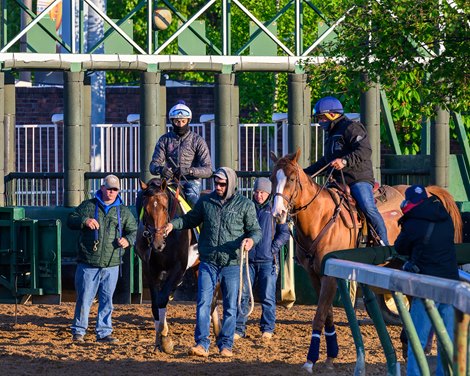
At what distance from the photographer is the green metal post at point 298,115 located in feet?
68.9

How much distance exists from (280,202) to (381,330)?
171 inches

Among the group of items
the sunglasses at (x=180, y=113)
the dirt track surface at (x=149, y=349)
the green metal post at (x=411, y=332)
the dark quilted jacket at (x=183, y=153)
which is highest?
the sunglasses at (x=180, y=113)

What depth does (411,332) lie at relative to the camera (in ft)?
21.0

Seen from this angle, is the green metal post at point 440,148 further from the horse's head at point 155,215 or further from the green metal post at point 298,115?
the horse's head at point 155,215

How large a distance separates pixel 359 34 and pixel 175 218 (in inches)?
156

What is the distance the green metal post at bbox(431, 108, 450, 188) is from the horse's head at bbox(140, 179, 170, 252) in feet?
31.3

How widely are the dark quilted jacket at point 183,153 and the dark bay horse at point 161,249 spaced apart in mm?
973

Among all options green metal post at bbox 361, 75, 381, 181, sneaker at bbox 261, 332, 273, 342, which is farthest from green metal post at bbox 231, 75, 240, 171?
sneaker at bbox 261, 332, 273, 342

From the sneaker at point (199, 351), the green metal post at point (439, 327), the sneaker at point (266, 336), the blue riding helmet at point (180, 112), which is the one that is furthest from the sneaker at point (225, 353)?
the green metal post at point (439, 327)

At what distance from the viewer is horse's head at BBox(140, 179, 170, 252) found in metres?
12.7

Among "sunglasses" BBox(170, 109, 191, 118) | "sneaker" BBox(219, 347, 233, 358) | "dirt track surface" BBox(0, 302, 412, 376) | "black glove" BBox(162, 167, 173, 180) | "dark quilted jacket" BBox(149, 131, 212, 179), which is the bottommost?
"dirt track surface" BBox(0, 302, 412, 376)

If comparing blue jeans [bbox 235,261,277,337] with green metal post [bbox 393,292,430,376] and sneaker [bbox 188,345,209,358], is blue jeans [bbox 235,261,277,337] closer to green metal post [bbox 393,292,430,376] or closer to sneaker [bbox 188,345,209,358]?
sneaker [bbox 188,345,209,358]

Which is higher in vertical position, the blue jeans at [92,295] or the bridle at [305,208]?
the bridle at [305,208]

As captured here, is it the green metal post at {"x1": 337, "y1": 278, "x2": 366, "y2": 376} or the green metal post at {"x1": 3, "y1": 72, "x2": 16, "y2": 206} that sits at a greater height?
the green metal post at {"x1": 3, "y1": 72, "x2": 16, "y2": 206}
